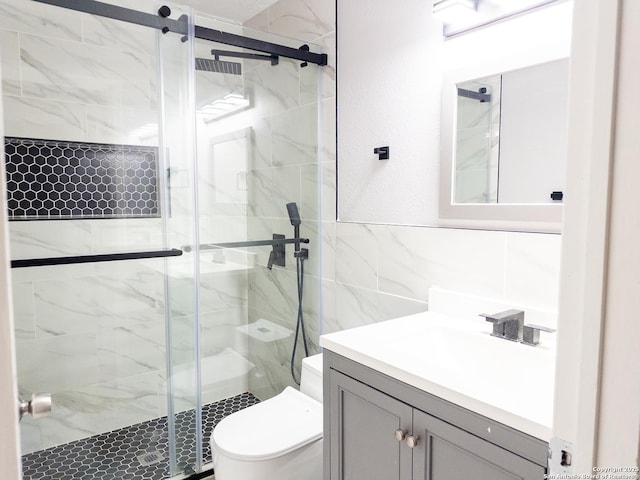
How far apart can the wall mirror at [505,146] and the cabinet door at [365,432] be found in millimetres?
746

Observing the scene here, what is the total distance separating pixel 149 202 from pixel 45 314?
2.57ft

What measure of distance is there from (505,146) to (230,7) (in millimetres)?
1975

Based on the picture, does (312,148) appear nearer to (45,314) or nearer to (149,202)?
(149,202)

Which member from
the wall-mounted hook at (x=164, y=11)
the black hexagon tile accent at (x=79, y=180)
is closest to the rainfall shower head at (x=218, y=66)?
the wall-mounted hook at (x=164, y=11)

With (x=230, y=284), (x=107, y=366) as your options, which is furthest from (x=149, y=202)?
(x=107, y=366)

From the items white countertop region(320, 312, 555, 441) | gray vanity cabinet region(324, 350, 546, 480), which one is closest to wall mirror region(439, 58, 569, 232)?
white countertop region(320, 312, 555, 441)

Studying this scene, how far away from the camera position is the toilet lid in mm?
1664

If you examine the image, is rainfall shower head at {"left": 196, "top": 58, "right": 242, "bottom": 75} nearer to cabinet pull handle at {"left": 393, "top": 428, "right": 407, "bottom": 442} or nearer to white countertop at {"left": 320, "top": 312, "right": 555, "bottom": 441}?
white countertop at {"left": 320, "top": 312, "right": 555, "bottom": 441}

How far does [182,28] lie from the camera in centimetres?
199

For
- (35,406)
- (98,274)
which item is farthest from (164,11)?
(35,406)

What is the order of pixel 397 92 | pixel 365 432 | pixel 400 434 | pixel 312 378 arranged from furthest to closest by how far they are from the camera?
pixel 312 378
pixel 397 92
pixel 365 432
pixel 400 434

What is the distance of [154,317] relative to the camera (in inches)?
97.0

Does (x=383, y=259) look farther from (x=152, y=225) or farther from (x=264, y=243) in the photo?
(x=152, y=225)

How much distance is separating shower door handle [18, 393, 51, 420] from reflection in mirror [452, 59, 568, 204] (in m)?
1.42
